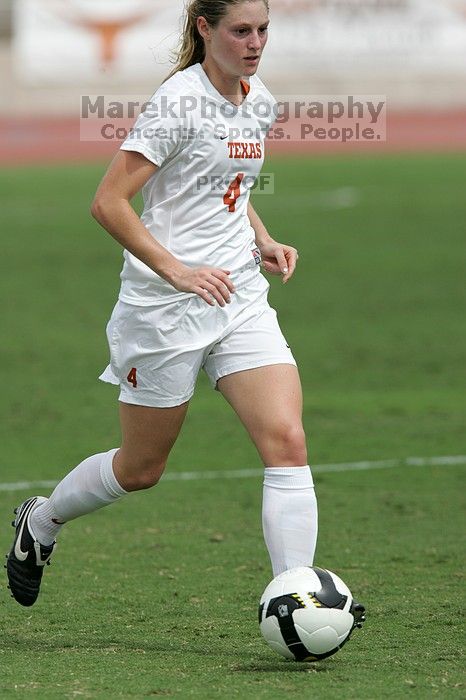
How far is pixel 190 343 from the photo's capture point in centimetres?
507

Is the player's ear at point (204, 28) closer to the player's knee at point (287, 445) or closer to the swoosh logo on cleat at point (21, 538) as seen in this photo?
the player's knee at point (287, 445)

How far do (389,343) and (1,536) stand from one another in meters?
6.03

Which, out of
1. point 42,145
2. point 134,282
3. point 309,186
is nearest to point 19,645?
point 134,282

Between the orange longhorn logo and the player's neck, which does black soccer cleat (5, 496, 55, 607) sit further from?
the orange longhorn logo

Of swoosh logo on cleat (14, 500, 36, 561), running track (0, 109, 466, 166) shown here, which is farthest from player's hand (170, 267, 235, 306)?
running track (0, 109, 466, 166)

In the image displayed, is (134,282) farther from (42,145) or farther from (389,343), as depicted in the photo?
(42,145)

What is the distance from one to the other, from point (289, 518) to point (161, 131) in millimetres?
1399

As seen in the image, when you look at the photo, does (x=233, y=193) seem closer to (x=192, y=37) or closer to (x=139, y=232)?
(x=139, y=232)

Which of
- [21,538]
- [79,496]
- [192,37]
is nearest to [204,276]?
[192,37]

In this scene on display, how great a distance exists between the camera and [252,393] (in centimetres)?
497

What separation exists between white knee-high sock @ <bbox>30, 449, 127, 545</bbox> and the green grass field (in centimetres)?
34

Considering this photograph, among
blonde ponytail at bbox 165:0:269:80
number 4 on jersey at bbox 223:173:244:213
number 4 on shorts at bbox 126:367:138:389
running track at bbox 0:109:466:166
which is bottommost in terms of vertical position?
running track at bbox 0:109:466:166

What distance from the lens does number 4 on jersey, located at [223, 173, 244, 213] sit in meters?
5.13

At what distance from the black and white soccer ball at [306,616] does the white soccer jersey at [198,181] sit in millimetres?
1118
